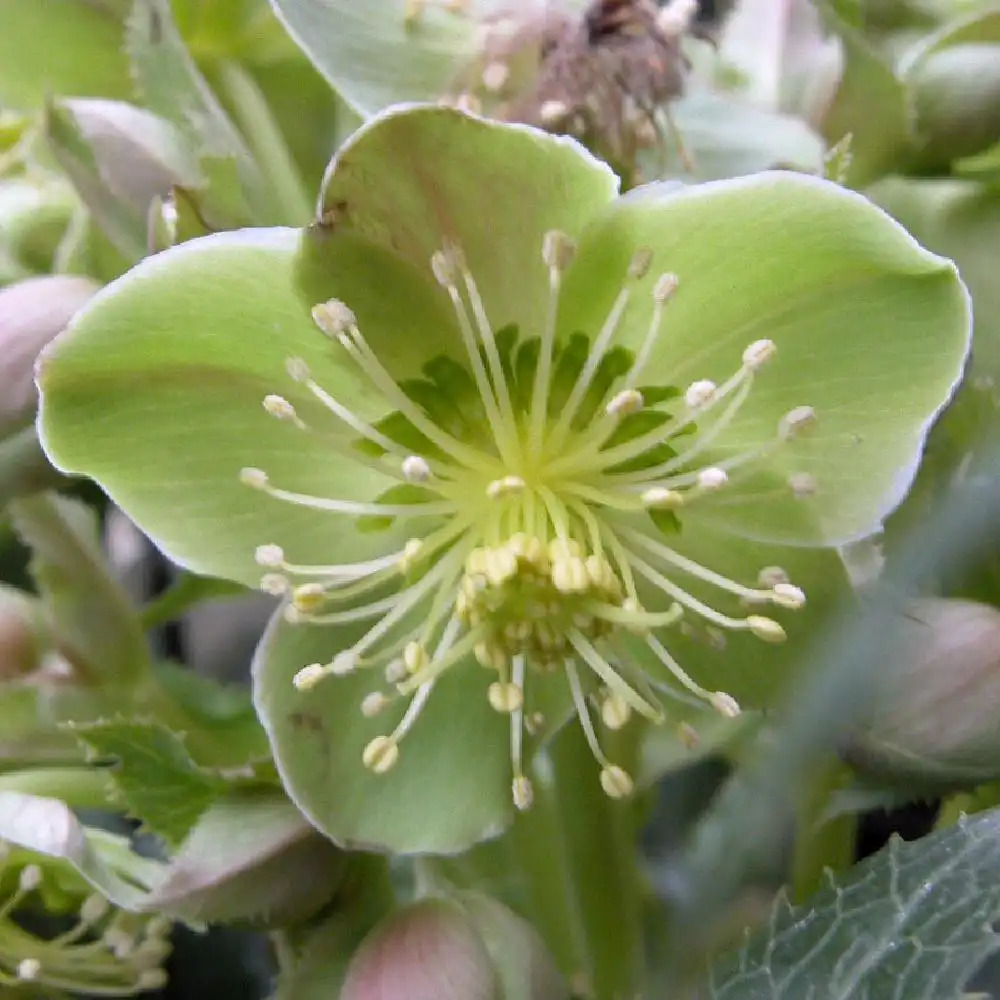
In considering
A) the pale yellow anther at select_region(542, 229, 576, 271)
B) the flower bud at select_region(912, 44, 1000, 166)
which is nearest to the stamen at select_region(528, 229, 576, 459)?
the pale yellow anther at select_region(542, 229, 576, 271)

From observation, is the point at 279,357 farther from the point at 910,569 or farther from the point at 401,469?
the point at 910,569

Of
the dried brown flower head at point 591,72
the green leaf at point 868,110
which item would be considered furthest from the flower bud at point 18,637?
the green leaf at point 868,110

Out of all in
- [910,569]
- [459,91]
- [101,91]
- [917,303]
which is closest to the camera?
[910,569]

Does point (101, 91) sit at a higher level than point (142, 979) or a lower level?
higher

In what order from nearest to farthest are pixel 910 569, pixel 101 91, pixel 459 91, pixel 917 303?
pixel 910 569
pixel 917 303
pixel 459 91
pixel 101 91

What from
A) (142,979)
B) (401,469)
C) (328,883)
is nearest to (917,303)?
(401,469)

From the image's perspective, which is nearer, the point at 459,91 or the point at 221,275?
the point at 221,275

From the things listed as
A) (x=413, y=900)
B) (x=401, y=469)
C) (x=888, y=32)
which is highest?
(x=888, y=32)
